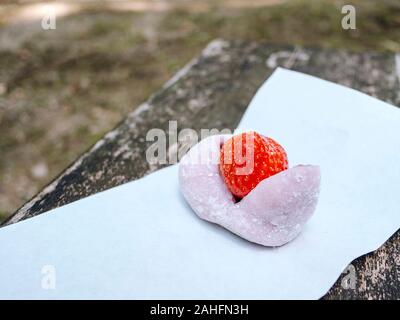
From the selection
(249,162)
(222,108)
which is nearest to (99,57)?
(222,108)

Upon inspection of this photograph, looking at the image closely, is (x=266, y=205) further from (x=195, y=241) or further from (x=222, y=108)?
(x=222, y=108)

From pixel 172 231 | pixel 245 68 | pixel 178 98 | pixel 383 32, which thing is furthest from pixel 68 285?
pixel 383 32

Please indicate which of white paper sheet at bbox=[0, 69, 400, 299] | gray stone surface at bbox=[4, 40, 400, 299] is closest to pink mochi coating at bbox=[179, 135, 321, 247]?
white paper sheet at bbox=[0, 69, 400, 299]

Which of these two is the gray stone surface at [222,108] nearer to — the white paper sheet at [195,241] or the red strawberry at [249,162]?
the white paper sheet at [195,241]

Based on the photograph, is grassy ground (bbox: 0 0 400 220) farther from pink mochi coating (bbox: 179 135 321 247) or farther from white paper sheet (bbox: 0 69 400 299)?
pink mochi coating (bbox: 179 135 321 247)

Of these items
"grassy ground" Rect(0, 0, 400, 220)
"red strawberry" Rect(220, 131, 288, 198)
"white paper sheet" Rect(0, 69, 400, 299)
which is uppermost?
"grassy ground" Rect(0, 0, 400, 220)
